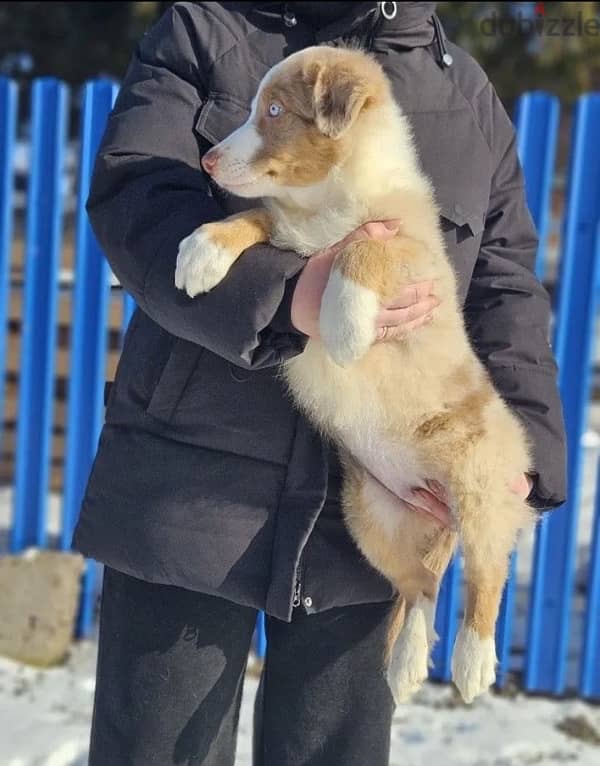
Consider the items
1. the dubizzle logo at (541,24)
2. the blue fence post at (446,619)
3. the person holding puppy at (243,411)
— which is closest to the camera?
the person holding puppy at (243,411)

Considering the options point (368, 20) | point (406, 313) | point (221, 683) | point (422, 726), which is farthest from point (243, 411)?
point (422, 726)

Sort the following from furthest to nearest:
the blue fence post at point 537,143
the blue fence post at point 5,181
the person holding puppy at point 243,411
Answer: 1. the blue fence post at point 5,181
2. the blue fence post at point 537,143
3. the person holding puppy at point 243,411

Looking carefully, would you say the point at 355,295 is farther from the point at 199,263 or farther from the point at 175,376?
the point at 175,376

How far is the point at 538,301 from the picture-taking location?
241 cm

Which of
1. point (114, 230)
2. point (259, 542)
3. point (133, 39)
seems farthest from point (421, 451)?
point (133, 39)

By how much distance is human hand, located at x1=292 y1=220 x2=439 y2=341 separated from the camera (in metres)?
1.94

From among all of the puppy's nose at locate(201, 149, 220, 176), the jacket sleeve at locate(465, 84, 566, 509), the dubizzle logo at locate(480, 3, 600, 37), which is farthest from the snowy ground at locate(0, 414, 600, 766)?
the dubizzle logo at locate(480, 3, 600, 37)

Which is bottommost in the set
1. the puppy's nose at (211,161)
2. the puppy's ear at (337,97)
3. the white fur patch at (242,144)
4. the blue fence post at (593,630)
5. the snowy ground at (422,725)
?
the snowy ground at (422,725)

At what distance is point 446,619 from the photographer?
444 cm

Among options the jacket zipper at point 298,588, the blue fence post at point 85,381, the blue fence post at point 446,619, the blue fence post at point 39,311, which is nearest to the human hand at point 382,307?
the jacket zipper at point 298,588

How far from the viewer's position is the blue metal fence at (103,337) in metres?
4.28

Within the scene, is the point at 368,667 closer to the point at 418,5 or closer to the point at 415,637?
the point at 415,637

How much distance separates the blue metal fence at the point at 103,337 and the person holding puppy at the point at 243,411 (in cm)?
193

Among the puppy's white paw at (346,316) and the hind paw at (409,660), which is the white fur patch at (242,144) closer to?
the puppy's white paw at (346,316)
